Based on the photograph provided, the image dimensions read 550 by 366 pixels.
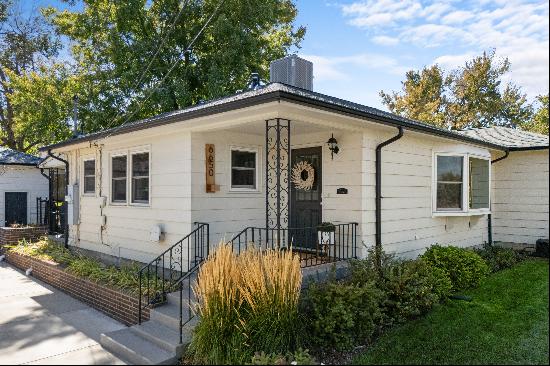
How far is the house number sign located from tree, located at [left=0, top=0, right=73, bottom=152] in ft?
40.2

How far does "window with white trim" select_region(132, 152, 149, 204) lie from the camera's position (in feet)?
24.7

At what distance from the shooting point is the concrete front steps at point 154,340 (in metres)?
4.15

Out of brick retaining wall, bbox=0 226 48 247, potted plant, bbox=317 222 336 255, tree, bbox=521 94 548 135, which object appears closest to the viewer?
potted plant, bbox=317 222 336 255

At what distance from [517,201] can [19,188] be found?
15.8 meters

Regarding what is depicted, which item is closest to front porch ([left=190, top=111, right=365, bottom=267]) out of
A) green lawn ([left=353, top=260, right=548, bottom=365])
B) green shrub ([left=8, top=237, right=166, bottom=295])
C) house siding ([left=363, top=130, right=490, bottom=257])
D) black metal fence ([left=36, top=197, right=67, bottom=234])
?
house siding ([left=363, top=130, right=490, bottom=257])

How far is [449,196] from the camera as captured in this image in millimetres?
8023

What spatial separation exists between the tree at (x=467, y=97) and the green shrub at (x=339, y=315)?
19.2 m

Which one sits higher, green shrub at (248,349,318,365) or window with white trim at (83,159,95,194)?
window with white trim at (83,159,95,194)

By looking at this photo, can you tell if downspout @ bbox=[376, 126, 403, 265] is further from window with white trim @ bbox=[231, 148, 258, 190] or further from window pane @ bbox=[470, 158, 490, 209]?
window pane @ bbox=[470, 158, 490, 209]

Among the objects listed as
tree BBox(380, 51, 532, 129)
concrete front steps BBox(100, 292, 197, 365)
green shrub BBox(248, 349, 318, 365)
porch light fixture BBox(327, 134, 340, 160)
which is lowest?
concrete front steps BBox(100, 292, 197, 365)

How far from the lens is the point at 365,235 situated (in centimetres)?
634

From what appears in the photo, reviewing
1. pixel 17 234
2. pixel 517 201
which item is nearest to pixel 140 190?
pixel 17 234

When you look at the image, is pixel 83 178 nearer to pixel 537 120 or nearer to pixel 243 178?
pixel 243 178

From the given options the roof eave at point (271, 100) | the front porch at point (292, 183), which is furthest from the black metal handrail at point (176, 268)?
the roof eave at point (271, 100)
